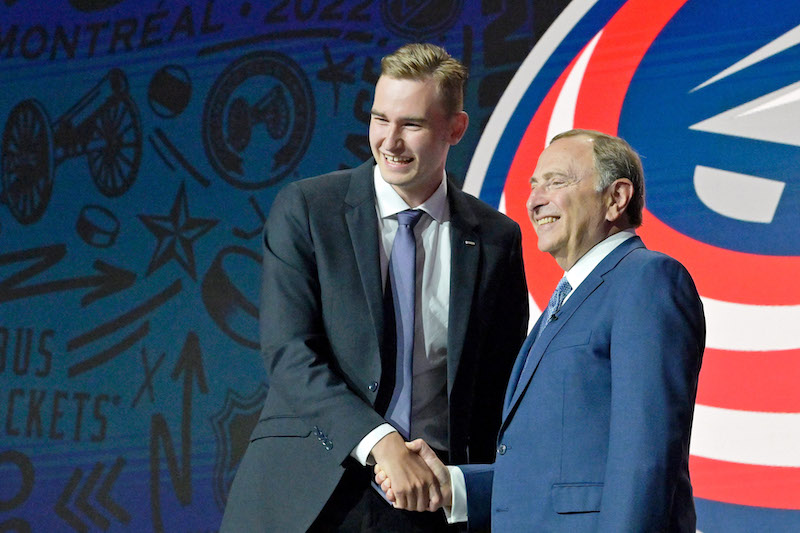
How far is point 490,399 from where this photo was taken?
2293mm

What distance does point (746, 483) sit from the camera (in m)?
2.76

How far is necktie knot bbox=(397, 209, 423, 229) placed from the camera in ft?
7.47

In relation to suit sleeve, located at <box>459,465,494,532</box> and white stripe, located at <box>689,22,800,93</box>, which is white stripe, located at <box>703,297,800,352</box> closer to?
white stripe, located at <box>689,22,800,93</box>

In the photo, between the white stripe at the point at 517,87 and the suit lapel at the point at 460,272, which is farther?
the white stripe at the point at 517,87

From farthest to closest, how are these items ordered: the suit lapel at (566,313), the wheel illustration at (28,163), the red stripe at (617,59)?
the wheel illustration at (28,163), the red stripe at (617,59), the suit lapel at (566,313)

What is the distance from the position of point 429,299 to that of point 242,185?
4.62ft

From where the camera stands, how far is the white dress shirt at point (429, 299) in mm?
2188

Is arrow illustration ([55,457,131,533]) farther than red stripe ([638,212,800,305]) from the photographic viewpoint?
Yes

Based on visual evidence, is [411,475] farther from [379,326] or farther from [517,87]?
[517,87]

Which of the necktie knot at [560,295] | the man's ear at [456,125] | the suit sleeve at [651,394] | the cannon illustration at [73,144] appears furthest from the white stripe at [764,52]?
the cannon illustration at [73,144]

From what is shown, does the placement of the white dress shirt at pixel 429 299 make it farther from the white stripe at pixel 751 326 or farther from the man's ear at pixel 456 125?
the white stripe at pixel 751 326

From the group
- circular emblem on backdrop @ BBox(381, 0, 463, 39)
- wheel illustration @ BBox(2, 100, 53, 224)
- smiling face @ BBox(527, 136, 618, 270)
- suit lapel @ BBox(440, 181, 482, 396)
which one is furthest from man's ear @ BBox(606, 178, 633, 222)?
wheel illustration @ BBox(2, 100, 53, 224)

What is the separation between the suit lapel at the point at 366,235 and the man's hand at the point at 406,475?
0.77 feet

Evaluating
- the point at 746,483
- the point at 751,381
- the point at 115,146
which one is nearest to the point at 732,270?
the point at 751,381
